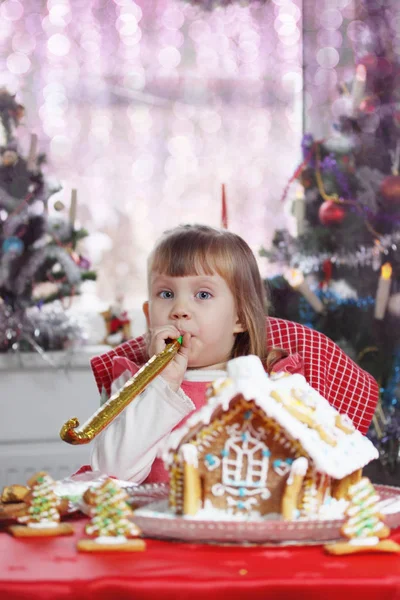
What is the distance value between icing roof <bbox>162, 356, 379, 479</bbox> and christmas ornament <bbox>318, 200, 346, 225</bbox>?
2.29 m

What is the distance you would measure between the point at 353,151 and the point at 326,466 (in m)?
2.44

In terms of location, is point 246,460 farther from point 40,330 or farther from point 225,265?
point 40,330

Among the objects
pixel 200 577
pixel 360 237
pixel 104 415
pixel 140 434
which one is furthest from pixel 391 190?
pixel 200 577

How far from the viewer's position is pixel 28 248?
3219 mm

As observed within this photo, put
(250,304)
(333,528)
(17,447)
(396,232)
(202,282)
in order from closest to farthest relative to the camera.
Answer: (333,528) → (202,282) → (250,304) → (396,232) → (17,447)

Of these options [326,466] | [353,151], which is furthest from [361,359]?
[326,466]

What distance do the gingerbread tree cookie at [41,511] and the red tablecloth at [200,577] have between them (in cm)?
9

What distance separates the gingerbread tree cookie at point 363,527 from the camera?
0.85m

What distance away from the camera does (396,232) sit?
312 cm

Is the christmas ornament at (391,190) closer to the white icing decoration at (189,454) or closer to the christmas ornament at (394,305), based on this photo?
the christmas ornament at (394,305)

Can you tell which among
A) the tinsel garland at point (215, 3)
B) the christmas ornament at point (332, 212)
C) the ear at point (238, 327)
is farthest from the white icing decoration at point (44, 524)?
the tinsel garland at point (215, 3)

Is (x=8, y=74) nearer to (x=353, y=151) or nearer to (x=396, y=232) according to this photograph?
(x=353, y=151)

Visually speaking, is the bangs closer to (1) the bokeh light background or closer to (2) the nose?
(2) the nose

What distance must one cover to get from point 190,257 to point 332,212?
1726 mm
